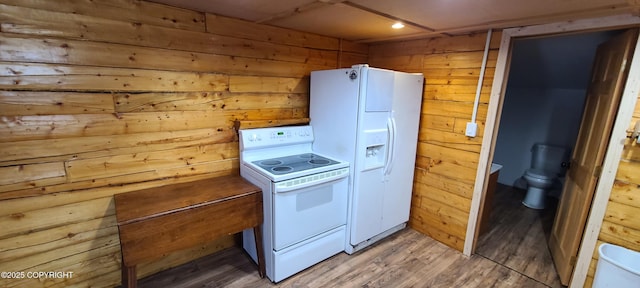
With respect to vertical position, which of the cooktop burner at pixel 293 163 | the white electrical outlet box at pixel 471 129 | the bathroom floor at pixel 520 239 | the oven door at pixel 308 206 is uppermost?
the white electrical outlet box at pixel 471 129

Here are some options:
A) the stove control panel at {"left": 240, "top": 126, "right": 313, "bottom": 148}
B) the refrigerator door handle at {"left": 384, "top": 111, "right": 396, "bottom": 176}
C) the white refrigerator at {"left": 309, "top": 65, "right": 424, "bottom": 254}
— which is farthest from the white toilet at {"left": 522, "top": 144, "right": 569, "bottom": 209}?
the stove control panel at {"left": 240, "top": 126, "right": 313, "bottom": 148}

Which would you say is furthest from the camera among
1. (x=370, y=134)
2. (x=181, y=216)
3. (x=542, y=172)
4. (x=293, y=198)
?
(x=542, y=172)

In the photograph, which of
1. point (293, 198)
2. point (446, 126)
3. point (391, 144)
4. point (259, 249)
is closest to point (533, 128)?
point (446, 126)

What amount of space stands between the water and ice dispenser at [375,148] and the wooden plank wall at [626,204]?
155cm

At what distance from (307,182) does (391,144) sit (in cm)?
88

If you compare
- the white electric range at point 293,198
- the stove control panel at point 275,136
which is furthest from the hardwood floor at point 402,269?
the stove control panel at point 275,136

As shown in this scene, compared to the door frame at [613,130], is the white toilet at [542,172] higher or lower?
lower

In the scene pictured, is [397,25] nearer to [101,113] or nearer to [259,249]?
[259,249]

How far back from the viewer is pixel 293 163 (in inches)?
94.7

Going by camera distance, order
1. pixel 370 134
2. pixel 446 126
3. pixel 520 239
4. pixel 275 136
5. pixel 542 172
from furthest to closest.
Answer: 1. pixel 542 172
2. pixel 520 239
3. pixel 446 126
4. pixel 275 136
5. pixel 370 134

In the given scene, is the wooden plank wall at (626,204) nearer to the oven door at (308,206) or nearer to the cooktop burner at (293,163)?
the oven door at (308,206)

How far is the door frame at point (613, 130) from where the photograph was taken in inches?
69.0

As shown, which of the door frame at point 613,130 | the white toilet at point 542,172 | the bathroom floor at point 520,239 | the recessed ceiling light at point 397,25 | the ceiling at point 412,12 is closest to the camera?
the ceiling at point 412,12

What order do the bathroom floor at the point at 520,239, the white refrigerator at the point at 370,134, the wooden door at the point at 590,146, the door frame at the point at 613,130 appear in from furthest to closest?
1. the bathroom floor at the point at 520,239
2. the white refrigerator at the point at 370,134
3. the wooden door at the point at 590,146
4. the door frame at the point at 613,130
